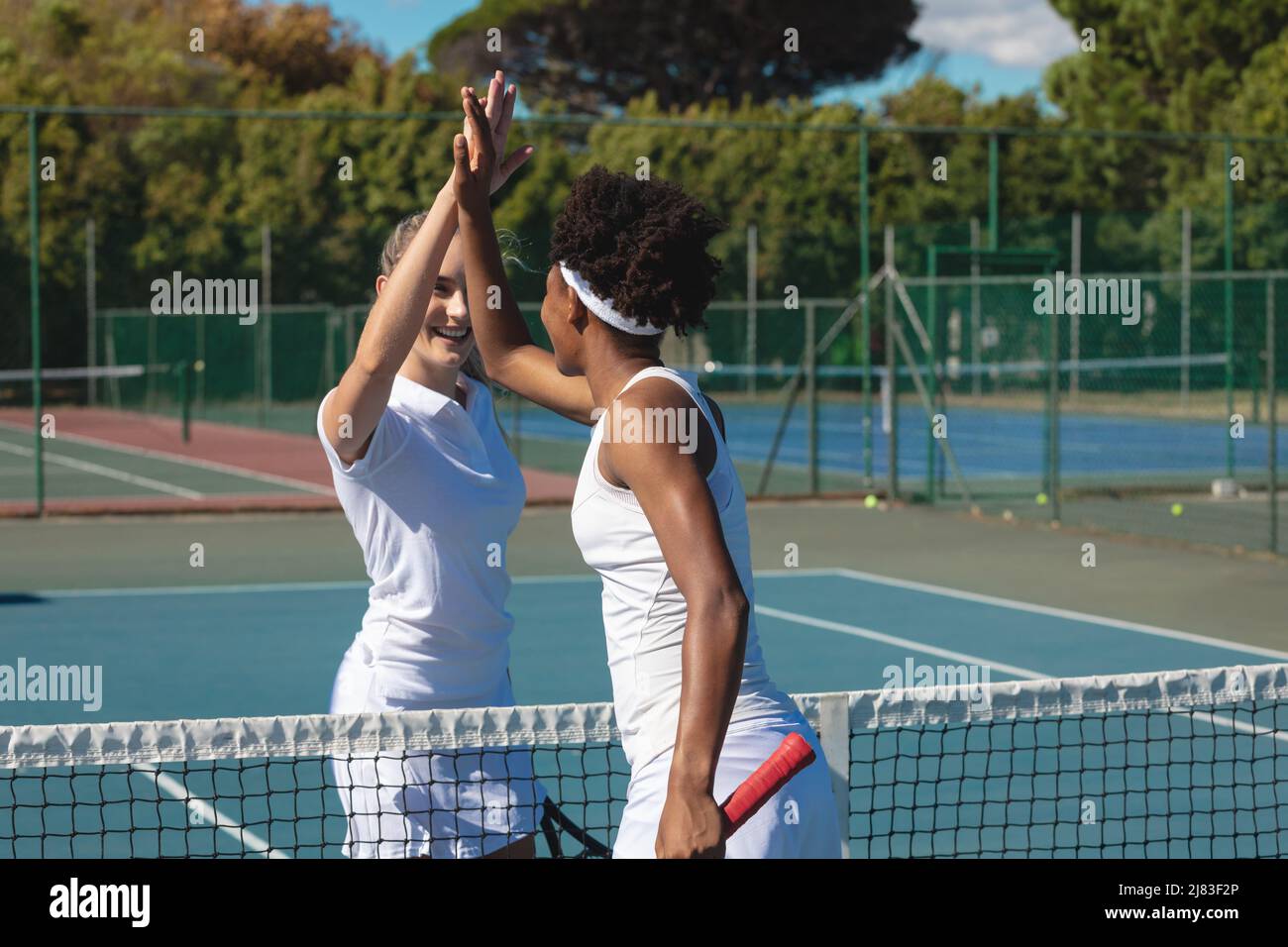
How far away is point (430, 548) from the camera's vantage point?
3658 mm

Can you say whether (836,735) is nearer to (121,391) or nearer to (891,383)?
(891,383)

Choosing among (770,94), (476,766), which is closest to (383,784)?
(476,766)

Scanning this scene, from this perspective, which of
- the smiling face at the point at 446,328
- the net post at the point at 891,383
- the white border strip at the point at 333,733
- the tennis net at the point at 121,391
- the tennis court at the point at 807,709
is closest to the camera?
the white border strip at the point at 333,733

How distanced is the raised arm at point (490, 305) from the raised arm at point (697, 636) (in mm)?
822

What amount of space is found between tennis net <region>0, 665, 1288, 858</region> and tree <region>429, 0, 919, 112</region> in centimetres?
4985

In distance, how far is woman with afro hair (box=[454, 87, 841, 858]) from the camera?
258cm

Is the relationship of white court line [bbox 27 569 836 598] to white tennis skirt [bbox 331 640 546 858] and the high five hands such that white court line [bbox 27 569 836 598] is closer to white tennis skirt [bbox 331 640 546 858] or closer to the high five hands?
white tennis skirt [bbox 331 640 546 858]

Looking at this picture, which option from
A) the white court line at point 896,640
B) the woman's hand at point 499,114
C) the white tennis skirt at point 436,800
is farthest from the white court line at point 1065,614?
the woman's hand at point 499,114

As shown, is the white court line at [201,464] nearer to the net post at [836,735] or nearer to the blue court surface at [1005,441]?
the blue court surface at [1005,441]

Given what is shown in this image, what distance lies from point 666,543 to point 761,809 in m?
0.44

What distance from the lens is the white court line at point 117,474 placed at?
18.5 meters

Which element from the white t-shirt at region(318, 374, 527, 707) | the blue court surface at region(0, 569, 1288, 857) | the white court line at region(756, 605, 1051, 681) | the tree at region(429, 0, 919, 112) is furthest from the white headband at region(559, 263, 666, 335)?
the tree at region(429, 0, 919, 112)

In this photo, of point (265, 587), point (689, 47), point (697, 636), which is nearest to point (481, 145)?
point (697, 636)
